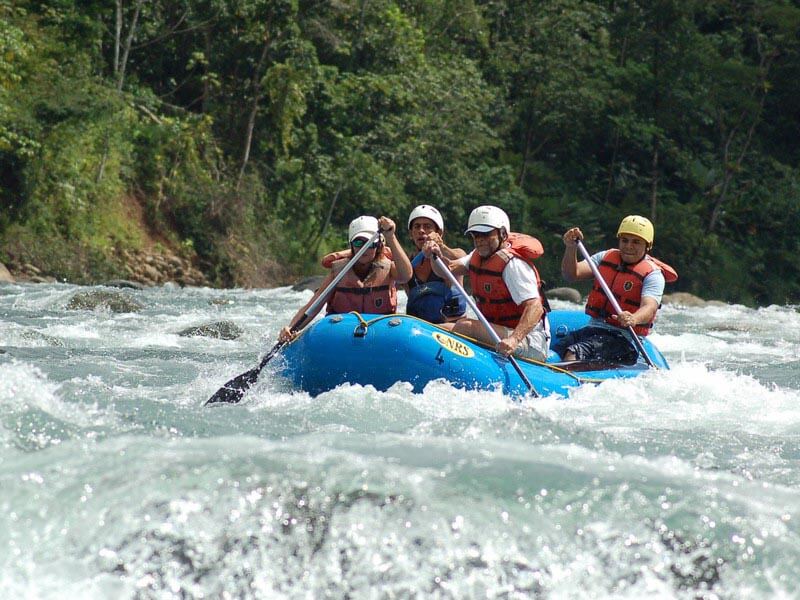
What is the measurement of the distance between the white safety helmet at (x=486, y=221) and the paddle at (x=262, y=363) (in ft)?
2.05

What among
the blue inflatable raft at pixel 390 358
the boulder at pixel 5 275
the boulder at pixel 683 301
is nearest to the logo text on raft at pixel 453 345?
the blue inflatable raft at pixel 390 358

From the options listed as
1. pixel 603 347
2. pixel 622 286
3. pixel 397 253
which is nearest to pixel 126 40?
pixel 622 286

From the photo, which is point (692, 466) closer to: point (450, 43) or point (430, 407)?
point (430, 407)

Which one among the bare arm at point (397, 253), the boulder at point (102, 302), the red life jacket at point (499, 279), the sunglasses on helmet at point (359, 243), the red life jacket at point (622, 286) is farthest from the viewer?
the boulder at point (102, 302)

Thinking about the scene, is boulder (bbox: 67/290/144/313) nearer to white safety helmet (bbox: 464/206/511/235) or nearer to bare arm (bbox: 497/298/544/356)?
white safety helmet (bbox: 464/206/511/235)

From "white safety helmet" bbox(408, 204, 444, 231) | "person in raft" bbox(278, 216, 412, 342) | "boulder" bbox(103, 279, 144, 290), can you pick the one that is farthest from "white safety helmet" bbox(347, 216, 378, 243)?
"boulder" bbox(103, 279, 144, 290)

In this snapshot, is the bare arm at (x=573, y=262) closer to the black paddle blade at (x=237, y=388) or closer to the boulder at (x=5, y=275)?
the black paddle blade at (x=237, y=388)

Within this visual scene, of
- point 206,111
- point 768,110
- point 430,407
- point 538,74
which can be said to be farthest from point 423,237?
point 768,110

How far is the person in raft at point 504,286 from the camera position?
7777mm

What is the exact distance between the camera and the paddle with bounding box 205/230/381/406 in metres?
7.52

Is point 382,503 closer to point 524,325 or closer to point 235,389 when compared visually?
point 235,389

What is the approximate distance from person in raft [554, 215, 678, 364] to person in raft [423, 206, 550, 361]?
0.75 meters

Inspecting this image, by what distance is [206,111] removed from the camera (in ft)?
77.7

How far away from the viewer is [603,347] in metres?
8.81
